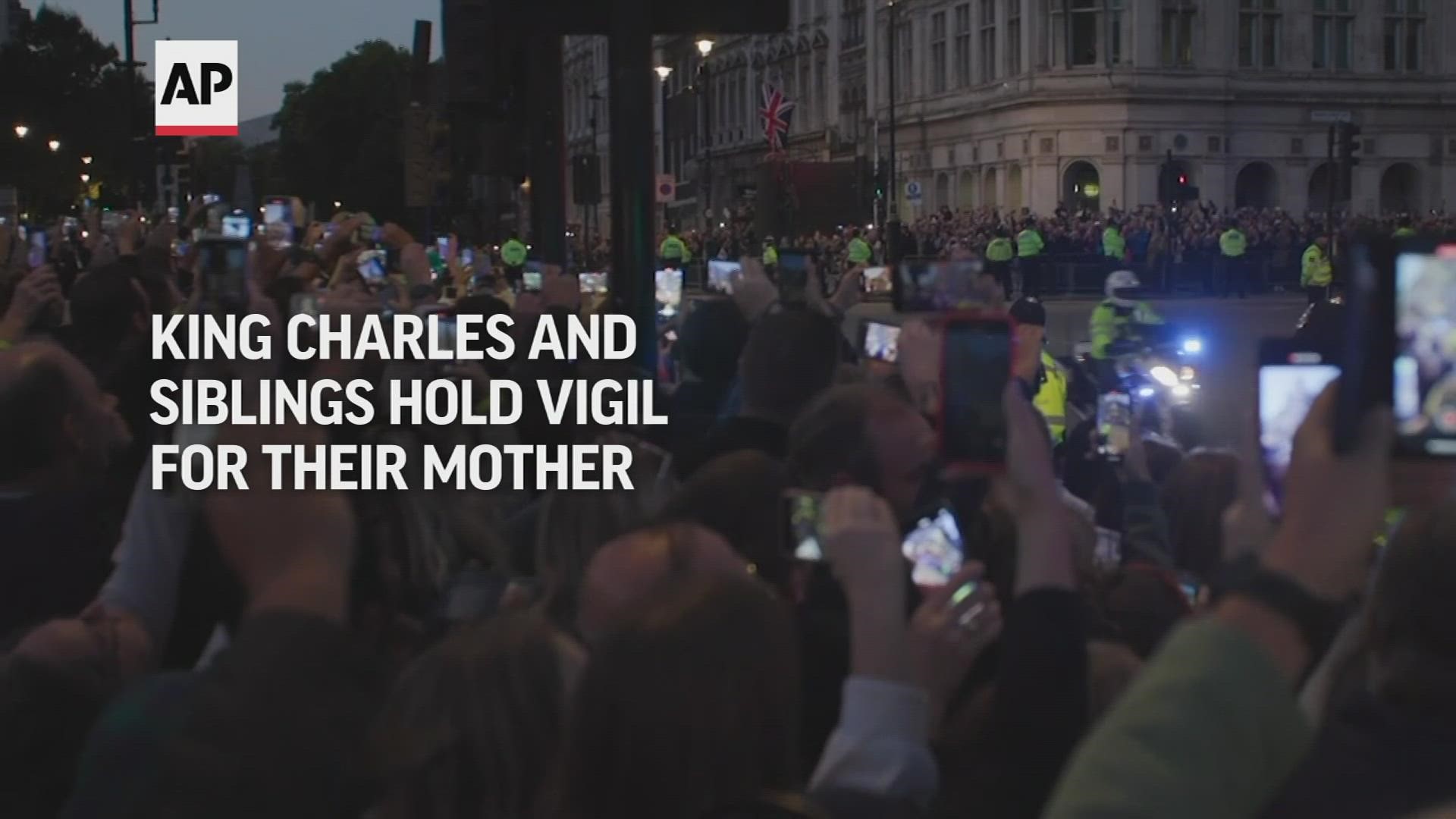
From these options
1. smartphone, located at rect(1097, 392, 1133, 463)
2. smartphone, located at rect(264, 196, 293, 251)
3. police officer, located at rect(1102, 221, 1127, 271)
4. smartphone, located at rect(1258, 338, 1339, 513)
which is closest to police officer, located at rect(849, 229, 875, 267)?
police officer, located at rect(1102, 221, 1127, 271)

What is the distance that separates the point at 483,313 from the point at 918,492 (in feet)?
13.5

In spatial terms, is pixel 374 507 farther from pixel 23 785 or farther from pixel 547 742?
pixel 547 742

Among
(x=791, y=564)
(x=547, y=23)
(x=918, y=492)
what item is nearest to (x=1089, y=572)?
(x=918, y=492)

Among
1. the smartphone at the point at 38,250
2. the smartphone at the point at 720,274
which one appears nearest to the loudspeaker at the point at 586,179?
the smartphone at the point at 38,250

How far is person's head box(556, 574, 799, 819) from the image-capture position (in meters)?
2.25

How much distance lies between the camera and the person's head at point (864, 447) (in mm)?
3918

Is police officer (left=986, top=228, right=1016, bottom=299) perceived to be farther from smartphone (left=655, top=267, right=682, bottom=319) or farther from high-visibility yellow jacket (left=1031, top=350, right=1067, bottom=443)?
high-visibility yellow jacket (left=1031, top=350, right=1067, bottom=443)

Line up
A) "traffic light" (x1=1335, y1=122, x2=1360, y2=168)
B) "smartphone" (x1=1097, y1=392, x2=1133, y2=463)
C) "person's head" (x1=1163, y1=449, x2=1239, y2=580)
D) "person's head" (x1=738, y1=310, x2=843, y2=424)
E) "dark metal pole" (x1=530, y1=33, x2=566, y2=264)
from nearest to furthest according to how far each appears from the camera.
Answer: "person's head" (x1=1163, y1=449, x2=1239, y2=580) < "person's head" (x1=738, y1=310, x2=843, y2=424) < "smartphone" (x1=1097, y1=392, x2=1133, y2=463) < "dark metal pole" (x1=530, y1=33, x2=566, y2=264) < "traffic light" (x1=1335, y1=122, x2=1360, y2=168)

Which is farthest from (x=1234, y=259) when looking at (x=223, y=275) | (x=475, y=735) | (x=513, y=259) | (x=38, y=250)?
(x=475, y=735)

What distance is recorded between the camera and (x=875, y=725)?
108 inches

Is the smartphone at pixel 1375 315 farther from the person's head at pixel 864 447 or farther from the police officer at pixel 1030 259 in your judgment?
the police officer at pixel 1030 259

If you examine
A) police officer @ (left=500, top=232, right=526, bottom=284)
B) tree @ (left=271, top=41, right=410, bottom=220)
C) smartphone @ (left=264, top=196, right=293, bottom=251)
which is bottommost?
police officer @ (left=500, top=232, right=526, bottom=284)

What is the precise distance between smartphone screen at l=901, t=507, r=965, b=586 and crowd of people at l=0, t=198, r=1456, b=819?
0.12 feet

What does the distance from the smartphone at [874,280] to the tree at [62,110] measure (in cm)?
5635
